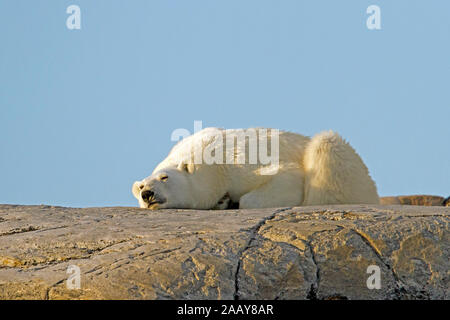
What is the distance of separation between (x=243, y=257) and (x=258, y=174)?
3.39m

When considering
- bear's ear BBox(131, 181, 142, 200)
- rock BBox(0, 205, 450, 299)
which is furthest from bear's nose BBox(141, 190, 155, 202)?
rock BBox(0, 205, 450, 299)

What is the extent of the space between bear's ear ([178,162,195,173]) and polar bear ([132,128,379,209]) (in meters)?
0.01

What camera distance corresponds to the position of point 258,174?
8344 mm

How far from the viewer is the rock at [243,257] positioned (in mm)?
4754

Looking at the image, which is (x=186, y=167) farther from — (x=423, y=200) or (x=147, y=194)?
(x=423, y=200)

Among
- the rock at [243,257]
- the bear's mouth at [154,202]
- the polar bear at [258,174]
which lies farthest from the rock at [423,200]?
the rock at [243,257]

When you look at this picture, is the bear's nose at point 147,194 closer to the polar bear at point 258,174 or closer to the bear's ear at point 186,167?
the polar bear at point 258,174

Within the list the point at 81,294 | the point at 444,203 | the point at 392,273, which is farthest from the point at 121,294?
the point at 444,203

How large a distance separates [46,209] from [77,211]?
43cm

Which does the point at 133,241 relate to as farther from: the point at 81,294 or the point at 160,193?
the point at 160,193

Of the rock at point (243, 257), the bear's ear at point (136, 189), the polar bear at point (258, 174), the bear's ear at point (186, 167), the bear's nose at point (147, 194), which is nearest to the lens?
the rock at point (243, 257)

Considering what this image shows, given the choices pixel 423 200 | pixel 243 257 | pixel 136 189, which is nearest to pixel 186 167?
pixel 136 189

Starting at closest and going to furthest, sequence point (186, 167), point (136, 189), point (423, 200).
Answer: point (136, 189)
point (186, 167)
point (423, 200)

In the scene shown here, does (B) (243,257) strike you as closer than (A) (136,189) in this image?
Yes
